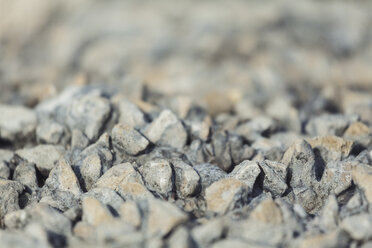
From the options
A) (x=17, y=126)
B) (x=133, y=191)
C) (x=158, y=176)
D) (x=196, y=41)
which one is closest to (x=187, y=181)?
(x=158, y=176)

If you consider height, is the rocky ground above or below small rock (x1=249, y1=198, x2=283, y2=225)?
below

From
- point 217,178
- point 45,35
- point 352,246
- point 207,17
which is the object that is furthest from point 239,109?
point 45,35

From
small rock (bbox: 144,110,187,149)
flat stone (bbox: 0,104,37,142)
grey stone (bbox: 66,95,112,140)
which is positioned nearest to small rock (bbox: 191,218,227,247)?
small rock (bbox: 144,110,187,149)

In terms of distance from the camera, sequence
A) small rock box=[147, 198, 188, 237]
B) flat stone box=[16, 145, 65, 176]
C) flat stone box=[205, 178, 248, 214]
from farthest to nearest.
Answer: flat stone box=[16, 145, 65, 176] → flat stone box=[205, 178, 248, 214] → small rock box=[147, 198, 188, 237]

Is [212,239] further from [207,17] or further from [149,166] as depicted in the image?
[207,17]

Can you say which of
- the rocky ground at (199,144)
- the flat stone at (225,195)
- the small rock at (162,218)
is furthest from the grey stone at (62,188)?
the flat stone at (225,195)

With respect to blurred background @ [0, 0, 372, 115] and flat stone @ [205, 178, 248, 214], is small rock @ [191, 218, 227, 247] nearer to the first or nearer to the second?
flat stone @ [205, 178, 248, 214]

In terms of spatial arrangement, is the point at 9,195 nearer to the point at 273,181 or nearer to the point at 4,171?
the point at 4,171

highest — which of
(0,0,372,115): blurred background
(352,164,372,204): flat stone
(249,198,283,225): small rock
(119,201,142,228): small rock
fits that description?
(352,164,372,204): flat stone
